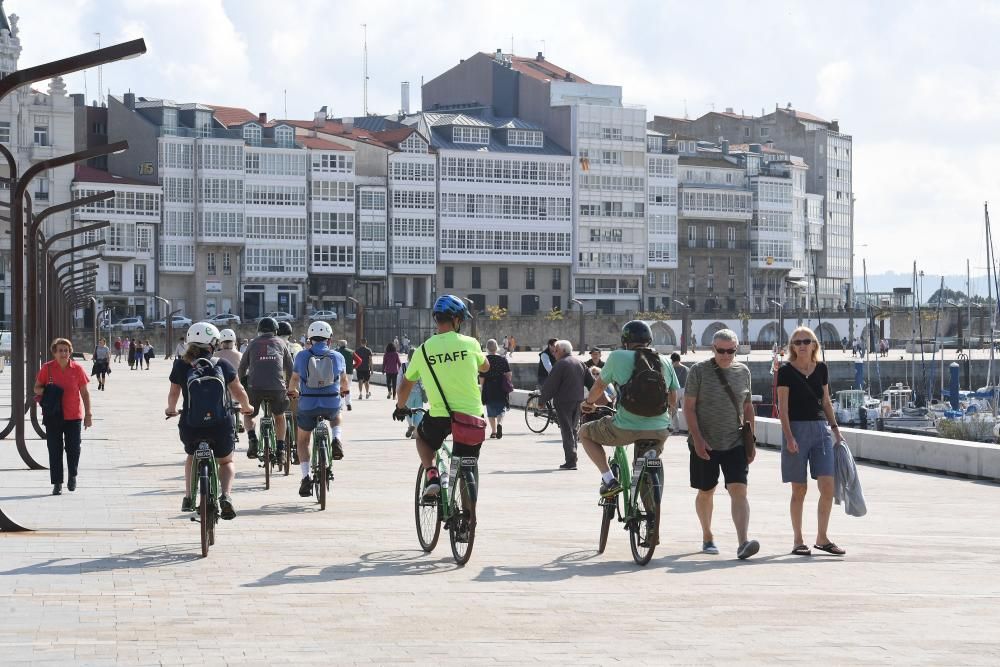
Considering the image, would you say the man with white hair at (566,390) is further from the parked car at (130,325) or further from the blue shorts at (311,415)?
the parked car at (130,325)

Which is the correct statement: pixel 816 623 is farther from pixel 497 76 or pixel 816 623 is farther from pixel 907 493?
pixel 497 76

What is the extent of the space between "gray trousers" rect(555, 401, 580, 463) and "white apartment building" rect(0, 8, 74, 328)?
253 ft

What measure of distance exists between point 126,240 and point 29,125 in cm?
951

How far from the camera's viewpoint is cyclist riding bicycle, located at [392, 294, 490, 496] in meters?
11.3

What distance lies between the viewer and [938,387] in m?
92.4

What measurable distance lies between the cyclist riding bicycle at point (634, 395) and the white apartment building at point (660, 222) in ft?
376

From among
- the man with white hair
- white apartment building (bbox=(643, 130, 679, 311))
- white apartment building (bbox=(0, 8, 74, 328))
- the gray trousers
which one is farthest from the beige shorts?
white apartment building (bbox=(643, 130, 679, 311))

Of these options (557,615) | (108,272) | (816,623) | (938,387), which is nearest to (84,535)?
(557,615)

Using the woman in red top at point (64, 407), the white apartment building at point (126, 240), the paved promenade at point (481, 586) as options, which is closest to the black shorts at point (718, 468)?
the paved promenade at point (481, 586)

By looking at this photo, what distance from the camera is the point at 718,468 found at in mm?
11805

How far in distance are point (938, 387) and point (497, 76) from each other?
149ft

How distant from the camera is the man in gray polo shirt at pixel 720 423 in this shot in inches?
462

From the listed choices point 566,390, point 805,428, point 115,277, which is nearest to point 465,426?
point 805,428

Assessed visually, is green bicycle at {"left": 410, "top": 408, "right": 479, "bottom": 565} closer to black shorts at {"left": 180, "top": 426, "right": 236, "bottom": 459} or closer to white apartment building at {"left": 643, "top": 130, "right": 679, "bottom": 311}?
black shorts at {"left": 180, "top": 426, "right": 236, "bottom": 459}
